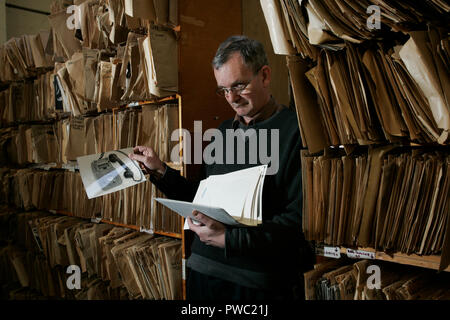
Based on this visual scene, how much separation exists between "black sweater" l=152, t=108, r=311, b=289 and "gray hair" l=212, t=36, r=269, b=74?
8.2 inches

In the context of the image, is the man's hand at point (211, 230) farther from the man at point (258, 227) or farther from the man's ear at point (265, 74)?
the man's ear at point (265, 74)

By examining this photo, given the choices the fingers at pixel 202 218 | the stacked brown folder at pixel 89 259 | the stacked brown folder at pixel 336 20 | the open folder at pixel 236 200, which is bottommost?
the stacked brown folder at pixel 89 259

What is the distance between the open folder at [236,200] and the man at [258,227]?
5cm

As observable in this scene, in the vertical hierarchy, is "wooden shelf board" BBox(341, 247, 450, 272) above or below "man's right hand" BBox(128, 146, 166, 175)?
below

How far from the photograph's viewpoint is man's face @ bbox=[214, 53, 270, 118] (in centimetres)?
134

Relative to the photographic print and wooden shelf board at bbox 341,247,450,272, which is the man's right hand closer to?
the photographic print

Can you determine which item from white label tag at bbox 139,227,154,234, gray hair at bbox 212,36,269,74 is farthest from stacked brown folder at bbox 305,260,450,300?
white label tag at bbox 139,227,154,234

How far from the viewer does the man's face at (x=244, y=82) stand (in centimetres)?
134

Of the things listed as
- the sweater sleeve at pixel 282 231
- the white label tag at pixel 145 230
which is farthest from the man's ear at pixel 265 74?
the white label tag at pixel 145 230

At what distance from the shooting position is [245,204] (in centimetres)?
117

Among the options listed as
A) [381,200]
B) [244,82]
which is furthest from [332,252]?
[244,82]

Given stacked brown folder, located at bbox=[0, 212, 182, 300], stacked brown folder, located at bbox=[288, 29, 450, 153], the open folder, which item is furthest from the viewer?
stacked brown folder, located at bbox=[0, 212, 182, 300]

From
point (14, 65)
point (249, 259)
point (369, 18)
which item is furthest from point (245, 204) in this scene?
point (14, 65)
